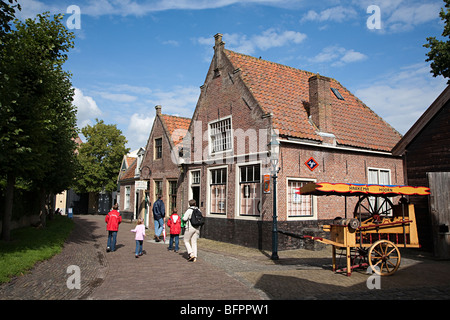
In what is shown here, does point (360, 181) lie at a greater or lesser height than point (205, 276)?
greater

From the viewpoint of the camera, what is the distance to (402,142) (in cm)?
1262

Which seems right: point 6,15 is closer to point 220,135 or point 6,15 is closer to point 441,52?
point 220,135

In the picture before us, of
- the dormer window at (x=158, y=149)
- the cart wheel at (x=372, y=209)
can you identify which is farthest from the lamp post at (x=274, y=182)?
the dormer window at (x=158, y=149)

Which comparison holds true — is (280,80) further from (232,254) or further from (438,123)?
(232,254)

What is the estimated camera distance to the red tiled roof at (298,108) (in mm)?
14008

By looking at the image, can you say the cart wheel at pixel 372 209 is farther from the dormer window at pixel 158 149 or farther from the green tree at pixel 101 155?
the green tree at pixel 101 155

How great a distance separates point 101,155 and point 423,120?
119ft

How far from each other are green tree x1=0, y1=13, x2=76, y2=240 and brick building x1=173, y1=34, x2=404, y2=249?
22.8 ft

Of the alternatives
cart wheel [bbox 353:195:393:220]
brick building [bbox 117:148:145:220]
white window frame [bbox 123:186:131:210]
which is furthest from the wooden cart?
white window frame [bbox 123:186:131:210]

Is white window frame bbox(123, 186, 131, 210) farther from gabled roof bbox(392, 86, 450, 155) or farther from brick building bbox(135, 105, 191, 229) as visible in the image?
gabled roof bbox(392, 86, 450, 155)

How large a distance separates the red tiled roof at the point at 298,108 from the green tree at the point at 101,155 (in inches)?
1100

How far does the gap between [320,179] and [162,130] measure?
12163mm
